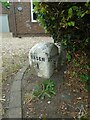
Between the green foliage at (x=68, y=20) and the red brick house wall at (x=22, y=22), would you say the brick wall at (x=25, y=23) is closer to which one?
the red brick house wall at (x=22, y=22)

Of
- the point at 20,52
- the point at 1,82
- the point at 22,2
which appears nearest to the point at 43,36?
the point at 22,2

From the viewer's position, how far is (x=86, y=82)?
13.6 feet

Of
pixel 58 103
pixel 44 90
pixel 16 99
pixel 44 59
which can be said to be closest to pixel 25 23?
pixel 44 59

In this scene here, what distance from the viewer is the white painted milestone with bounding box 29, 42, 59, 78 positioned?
14.5 feet

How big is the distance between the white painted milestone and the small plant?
28 centimetres

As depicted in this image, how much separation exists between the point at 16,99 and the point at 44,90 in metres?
0.48

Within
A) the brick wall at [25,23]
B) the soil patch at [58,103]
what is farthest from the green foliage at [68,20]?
the brick wall at [25,23]

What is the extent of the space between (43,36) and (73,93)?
5.85 metres

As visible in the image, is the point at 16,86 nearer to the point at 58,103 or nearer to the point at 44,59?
the point at 44,59

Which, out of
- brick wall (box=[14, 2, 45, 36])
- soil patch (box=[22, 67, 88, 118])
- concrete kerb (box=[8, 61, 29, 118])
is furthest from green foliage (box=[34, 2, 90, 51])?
brick wall (box=[14, 2, 45, 36])

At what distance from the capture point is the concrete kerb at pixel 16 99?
3615 millimetres

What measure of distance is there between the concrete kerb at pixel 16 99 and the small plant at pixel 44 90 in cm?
27

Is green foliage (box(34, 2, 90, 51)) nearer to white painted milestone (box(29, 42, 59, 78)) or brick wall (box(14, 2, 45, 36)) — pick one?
white painted milestone (box(29, 42, 59, 78))

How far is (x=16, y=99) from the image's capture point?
3.96 meters
